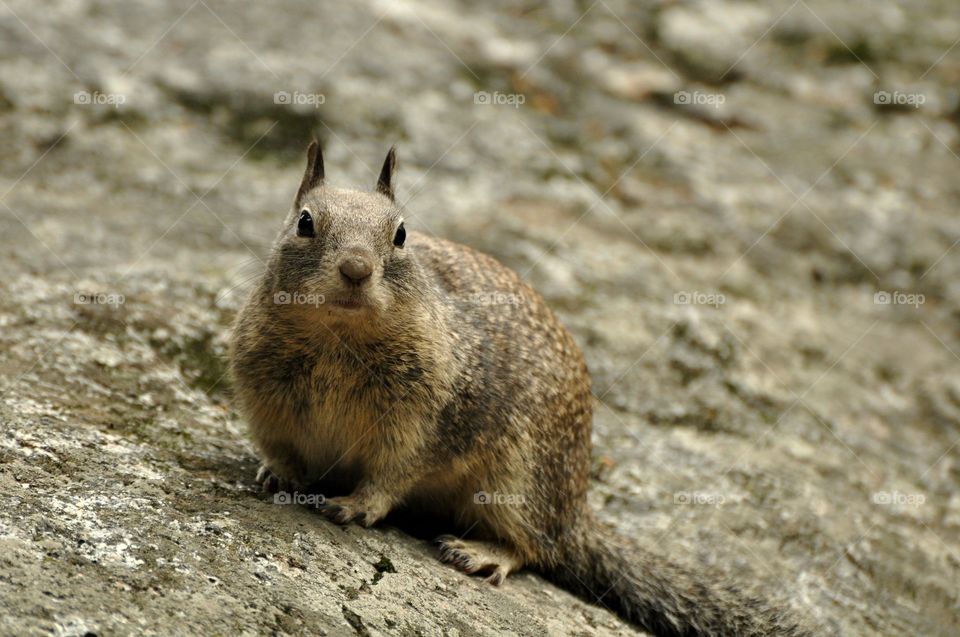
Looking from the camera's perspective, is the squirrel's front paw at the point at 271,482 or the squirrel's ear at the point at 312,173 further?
the squirrel's ear at the point at 312,173

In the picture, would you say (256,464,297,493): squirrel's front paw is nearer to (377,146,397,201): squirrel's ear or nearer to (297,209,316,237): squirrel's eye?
(297,209,316,237): squirrel's eye

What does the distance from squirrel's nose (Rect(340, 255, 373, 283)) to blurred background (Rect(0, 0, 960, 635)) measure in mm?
1178

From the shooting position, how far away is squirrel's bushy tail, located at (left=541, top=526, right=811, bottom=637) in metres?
5.43

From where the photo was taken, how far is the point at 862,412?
8258mm

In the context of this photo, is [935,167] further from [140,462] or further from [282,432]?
[140,462]

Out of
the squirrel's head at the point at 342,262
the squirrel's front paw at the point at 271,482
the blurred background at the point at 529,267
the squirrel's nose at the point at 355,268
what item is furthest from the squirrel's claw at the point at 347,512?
the squirrel's nose at the point at 355,268

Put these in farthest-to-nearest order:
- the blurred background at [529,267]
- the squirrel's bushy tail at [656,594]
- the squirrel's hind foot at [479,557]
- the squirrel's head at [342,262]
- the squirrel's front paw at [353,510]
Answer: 1. the squirrel's bushy tail at [656,594]
2. the squirrel's hind foot at [479,557]
3. the squirrel's front paw at [353,510]
4. the squirrel's head at [342,262]
5. the blurred background at [529,267]

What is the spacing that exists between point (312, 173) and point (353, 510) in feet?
6.07

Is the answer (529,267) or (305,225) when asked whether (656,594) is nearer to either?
(305,225)

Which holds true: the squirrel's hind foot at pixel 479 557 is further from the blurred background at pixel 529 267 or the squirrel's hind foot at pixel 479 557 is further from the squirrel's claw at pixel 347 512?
the squirrel's claw at pixel 347 512

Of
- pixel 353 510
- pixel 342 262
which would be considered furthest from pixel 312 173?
pixel 353 510

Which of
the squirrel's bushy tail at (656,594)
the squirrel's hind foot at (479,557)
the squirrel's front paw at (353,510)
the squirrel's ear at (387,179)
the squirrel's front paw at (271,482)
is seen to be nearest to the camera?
the squirrel's front paw at (353,510)

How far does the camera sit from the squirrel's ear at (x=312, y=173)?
18.0 ft

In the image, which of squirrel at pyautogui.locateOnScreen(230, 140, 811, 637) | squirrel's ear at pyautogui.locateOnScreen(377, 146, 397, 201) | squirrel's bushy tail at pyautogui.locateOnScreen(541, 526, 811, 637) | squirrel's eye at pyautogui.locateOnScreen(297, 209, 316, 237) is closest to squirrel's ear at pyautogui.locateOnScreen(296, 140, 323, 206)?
squirrel at pyautogui.locateOnScreen(230, 140, 811, 637)
